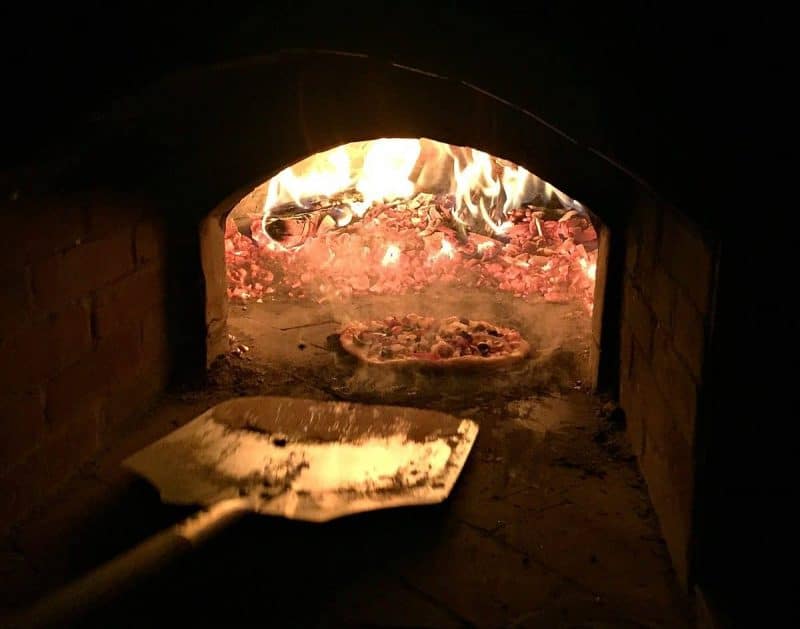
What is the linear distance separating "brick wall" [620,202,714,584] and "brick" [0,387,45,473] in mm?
2201

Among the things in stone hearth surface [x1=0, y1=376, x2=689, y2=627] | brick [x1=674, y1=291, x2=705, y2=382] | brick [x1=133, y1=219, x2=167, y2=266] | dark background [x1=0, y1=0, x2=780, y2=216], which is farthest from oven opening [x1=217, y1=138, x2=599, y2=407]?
dark background [x1=0, y1=0, x2=780, y2=216]

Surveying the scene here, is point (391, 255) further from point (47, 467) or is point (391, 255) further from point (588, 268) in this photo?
point (47, 467)

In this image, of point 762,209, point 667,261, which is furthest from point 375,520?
point 762,209

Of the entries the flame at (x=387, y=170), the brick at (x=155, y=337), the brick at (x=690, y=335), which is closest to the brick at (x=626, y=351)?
the brick at (x=690, y=335)

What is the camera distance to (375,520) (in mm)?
2473

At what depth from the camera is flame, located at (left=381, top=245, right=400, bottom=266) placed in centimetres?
555

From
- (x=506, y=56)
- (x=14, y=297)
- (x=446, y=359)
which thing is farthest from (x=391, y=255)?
(x=506, y=56)

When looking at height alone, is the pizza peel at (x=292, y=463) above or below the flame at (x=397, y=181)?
below

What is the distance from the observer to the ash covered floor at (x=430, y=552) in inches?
81.6

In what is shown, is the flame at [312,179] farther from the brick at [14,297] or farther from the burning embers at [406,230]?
the brick at [14,297]

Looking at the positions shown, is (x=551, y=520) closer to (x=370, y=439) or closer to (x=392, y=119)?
(x=370, y=439)

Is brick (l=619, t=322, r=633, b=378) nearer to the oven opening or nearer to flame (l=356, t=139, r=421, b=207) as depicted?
the oven opening

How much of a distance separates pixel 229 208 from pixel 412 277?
2019 mm

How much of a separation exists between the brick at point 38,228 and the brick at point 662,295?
2208mm
